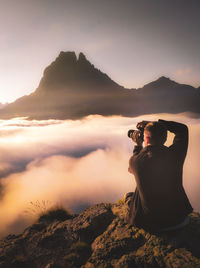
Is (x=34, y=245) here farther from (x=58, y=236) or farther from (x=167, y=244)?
(x=167, y=244)

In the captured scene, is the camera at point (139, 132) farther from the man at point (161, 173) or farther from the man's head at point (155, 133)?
the man's head at point (155, 133)

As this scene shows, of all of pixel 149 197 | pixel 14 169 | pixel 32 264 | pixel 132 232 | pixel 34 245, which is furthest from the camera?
pixel 14 169

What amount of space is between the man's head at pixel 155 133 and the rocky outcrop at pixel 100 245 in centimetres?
204

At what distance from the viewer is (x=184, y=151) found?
10.6 feet

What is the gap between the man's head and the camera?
3.12m

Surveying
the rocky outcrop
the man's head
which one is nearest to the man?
the man's head

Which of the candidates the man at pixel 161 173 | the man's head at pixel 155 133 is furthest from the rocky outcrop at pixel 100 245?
the man's head at pixel 155 133

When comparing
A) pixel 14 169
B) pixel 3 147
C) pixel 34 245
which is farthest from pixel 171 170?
pixel 3 147

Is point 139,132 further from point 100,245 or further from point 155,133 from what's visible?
Answer: point 100,245

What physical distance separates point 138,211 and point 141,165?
116 cm

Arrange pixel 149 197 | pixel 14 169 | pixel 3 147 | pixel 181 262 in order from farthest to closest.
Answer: pixel 3 147 → pixel 14 169 → pixel 149 197 → pixel 181 262

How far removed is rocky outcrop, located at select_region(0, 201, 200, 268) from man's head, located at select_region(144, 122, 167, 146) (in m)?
2.04

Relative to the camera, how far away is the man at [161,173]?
3.17 metres

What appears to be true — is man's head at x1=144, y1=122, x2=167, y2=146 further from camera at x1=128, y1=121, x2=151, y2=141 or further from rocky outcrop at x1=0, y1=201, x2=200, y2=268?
rocky outcrop at x1=0, y1=201, x2=200, y2=268
